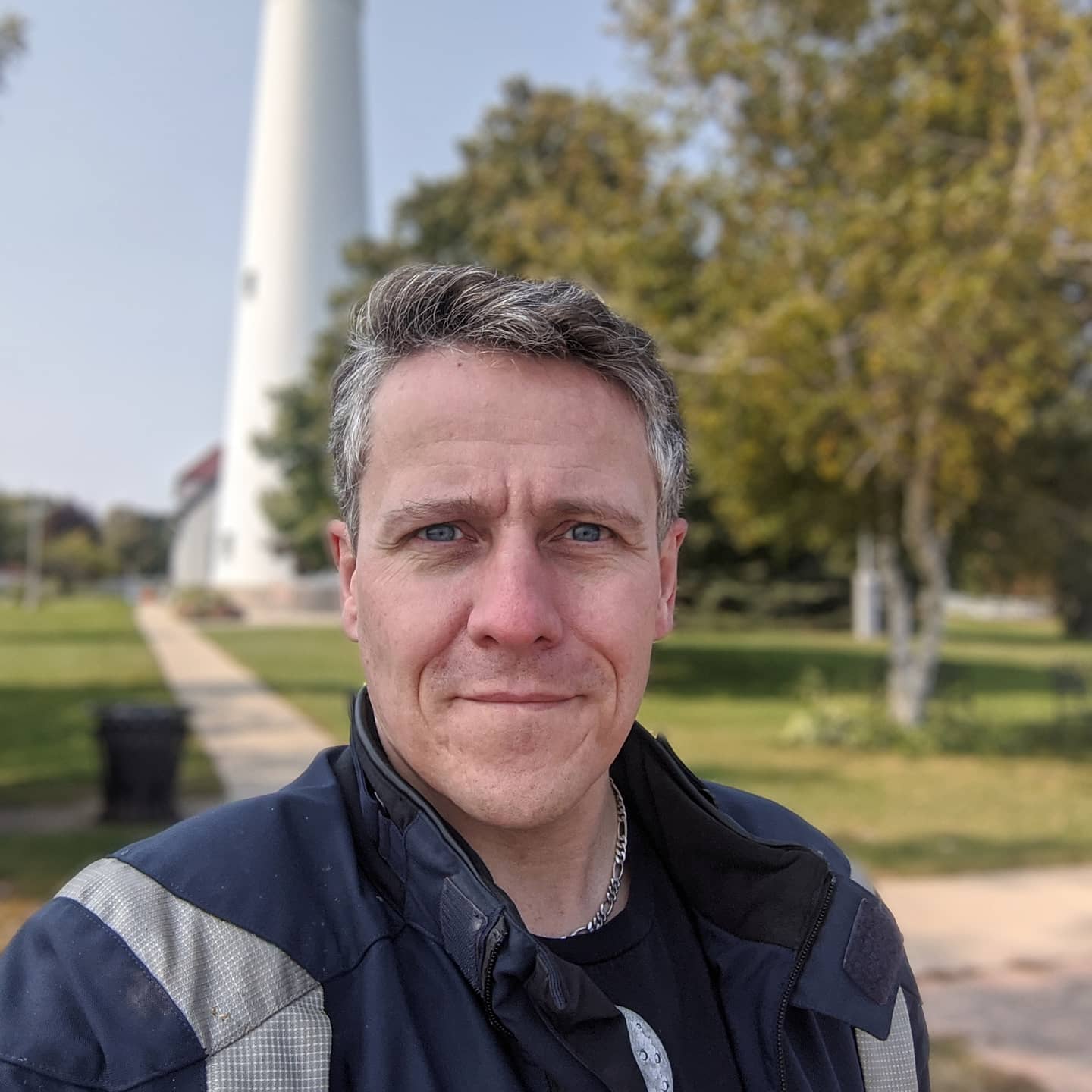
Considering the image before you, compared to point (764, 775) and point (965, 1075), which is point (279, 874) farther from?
point (764, 775)

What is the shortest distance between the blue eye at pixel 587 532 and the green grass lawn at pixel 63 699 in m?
7.80

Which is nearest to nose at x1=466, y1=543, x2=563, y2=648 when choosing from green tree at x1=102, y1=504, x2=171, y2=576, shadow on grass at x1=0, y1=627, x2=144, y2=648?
shadow on grass at x1=0, y1=627, x2=144, y2=648

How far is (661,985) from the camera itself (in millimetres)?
1470

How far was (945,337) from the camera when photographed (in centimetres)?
970

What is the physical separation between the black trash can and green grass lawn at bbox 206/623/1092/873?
355 centimetres

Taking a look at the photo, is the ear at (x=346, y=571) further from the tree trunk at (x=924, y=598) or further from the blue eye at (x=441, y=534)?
the tree trunk at (x=924, y=598)

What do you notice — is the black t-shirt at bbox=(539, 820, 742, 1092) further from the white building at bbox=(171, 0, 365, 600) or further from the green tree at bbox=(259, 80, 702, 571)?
the white building at bbox=(171, 0, 365, 600)

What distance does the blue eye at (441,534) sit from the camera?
54.0 inches

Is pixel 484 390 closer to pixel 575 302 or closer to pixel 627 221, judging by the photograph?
pixel 575 302

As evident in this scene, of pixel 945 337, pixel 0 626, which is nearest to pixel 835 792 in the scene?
pixel 945 337

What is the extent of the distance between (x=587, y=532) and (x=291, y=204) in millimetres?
38789

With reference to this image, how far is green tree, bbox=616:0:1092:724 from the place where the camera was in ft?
31.6

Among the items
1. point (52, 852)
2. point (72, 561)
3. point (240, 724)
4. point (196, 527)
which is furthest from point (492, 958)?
point (72, 561)

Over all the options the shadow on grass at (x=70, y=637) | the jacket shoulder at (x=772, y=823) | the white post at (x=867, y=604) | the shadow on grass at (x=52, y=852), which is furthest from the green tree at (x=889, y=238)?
the white post at (x=867, y=604)
